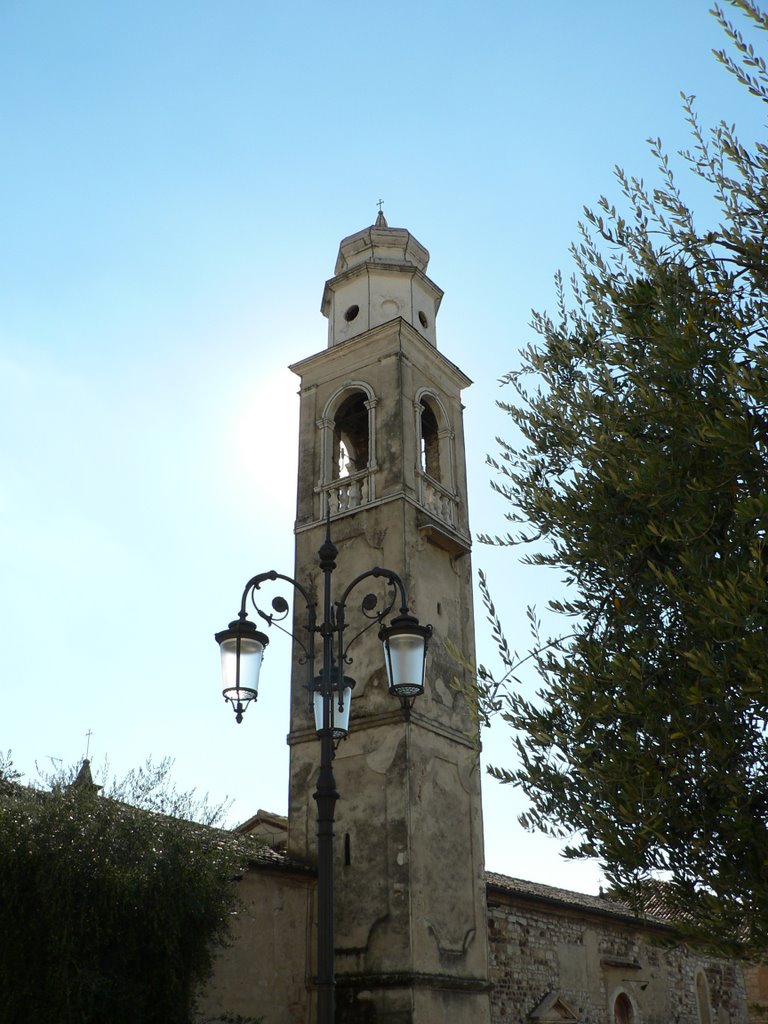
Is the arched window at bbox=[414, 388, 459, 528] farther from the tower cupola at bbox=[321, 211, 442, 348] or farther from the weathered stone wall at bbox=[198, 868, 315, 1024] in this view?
the weathered stone wall at bbox=[198, 868, 315, 1024]

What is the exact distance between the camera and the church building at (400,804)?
1364 centimetres

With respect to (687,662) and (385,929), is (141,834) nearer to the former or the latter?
(385,929)

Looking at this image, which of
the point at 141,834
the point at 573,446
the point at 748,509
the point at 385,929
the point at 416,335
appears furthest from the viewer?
the point at 416,335

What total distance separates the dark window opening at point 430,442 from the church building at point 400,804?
42 mm

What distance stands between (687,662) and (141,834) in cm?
755

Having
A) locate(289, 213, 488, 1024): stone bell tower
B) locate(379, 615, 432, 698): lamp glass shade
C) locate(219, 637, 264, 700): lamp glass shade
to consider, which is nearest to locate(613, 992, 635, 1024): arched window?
locate(289, 213, 488, 1024): stone bell tower

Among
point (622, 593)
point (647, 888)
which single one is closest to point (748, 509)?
point (622, 593)

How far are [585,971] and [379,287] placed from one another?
14111 millimetres

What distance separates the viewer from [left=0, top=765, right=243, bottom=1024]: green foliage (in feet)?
32.8

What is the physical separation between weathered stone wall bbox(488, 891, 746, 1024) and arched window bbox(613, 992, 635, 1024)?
73mm

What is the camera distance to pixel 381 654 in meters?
15.8

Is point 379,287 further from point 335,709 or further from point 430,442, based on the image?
point 335,709

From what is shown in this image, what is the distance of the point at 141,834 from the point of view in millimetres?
11219

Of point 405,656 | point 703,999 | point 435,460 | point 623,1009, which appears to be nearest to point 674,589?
point 405,656
